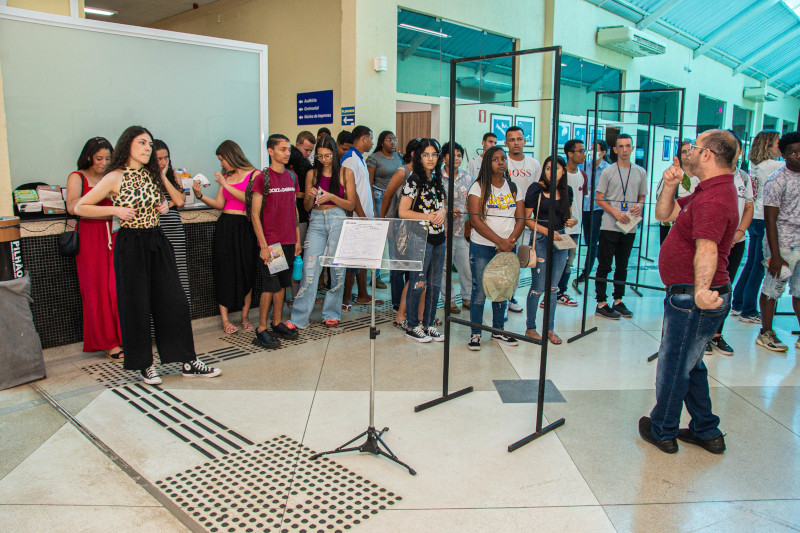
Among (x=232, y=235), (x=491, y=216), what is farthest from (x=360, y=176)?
(x=491, y=216)

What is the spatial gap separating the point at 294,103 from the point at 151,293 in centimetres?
512

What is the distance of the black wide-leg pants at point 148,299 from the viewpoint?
3.87 meters

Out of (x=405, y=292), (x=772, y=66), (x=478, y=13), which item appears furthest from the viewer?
(x=772, y=66)

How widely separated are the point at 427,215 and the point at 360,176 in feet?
3.37

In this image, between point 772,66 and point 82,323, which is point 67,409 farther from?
point 772,66

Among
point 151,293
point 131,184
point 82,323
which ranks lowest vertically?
point 82,323

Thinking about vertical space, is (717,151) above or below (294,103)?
below

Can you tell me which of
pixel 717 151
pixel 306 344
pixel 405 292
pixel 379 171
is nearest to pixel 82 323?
pixel 306 344

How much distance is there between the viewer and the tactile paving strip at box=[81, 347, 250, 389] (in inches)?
163

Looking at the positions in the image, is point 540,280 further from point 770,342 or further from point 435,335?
point 770,342

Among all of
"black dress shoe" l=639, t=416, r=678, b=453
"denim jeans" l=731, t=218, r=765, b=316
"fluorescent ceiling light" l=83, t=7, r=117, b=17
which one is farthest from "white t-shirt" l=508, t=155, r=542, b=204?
"fluorescent ceiling light" l=83, t=7, r=117, b=17

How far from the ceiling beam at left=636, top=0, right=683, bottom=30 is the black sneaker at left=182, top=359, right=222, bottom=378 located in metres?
13.0

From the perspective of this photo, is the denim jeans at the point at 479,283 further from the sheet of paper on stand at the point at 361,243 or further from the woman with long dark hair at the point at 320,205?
the sheet of paper on stand at the point at 361,243

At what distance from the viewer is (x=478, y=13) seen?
9062 mm
